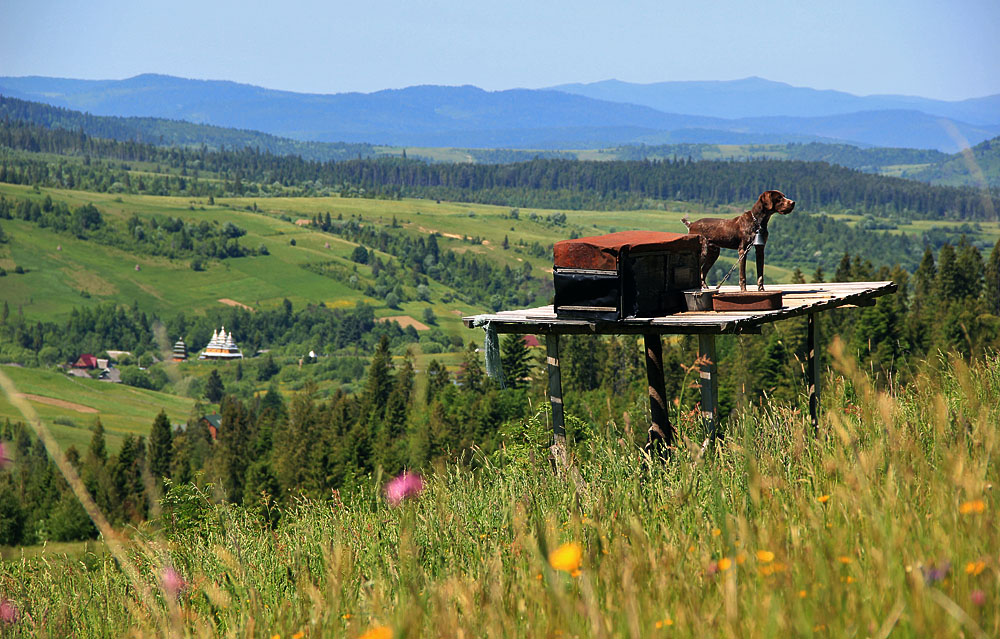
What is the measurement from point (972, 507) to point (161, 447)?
125 metres

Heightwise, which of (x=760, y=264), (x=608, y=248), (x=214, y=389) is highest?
(x=608, y=248)

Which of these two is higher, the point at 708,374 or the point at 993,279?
the point at 708,374

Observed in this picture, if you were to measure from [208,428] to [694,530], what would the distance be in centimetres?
13772

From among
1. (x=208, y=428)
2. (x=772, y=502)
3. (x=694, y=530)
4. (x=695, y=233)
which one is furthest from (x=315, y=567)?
(x=208, y=428)

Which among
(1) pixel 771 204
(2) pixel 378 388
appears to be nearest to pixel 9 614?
(1) pixel 771 204

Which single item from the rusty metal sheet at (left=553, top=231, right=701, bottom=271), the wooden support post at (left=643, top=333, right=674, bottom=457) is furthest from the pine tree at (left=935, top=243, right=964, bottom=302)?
the rusty metal sheet at (left=553, top=231, right=701, bottom=271)

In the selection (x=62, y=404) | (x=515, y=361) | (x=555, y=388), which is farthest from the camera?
(x=62, y=404)

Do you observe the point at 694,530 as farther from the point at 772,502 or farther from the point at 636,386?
the point at 636,386

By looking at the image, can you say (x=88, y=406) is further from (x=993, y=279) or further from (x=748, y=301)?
(x=748, y=301)

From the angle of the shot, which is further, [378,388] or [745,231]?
[378,388]

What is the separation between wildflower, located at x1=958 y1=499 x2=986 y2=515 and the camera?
123 inches

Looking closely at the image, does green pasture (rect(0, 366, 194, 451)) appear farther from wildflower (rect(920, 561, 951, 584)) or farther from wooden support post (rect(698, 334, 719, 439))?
wildflower (rect(920, 561, 951, 584))

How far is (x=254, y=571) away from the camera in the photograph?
Result: 518 cm

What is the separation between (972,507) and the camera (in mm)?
3172
